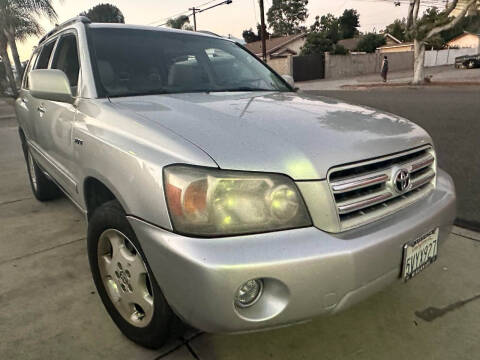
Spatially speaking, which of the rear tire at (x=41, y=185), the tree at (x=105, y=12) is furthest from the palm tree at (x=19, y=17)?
the tree at (x=105, y=12)

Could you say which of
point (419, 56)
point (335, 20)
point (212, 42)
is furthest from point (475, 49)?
point (212, 42)

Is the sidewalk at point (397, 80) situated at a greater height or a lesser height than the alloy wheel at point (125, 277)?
lesser

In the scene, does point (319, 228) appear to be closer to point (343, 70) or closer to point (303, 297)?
point (303, 297)

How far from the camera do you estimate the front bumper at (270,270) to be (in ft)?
4.41

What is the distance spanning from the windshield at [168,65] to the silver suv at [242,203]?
74 mm

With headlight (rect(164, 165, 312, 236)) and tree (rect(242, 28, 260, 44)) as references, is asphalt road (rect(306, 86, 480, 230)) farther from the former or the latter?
tree (rect(242, 28, 260, 44))

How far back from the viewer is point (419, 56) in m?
19.7

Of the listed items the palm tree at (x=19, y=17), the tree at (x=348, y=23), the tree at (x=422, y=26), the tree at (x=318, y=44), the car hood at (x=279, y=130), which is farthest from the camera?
the tree at (x=348, y=23)

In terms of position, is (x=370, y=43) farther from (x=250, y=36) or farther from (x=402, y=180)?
(x=402, y=180)

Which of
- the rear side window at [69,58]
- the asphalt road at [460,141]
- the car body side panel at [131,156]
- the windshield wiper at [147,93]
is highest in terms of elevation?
the rear side window at [69,58]

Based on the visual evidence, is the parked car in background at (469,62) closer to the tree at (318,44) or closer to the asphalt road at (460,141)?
the tree at (318,44)

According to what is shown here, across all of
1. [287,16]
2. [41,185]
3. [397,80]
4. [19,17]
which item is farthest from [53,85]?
[287,16]

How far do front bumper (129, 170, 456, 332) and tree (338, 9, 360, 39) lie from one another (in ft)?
224

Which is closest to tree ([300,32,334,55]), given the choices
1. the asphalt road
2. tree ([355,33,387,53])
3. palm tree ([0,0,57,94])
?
tree ([355,33,387,53])
